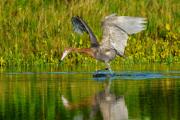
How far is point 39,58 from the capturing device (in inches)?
780

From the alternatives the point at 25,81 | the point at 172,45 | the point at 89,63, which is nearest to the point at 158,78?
the point at 25,81

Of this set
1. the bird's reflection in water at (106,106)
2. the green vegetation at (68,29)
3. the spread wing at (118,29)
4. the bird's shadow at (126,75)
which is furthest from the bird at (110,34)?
the bird's reflection in water at (106,106)

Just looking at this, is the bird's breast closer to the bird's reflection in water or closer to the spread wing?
the spread wing

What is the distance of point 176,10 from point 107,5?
1.88 metres

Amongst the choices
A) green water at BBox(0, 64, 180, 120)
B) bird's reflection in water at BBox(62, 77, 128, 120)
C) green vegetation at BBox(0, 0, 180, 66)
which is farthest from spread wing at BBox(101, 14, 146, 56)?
bird's reflection in water at BBox(62, 77, 128, 120)

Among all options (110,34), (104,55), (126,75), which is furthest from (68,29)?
(126,75)

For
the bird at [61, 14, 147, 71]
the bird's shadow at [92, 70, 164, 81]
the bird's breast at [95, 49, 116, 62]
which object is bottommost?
the bird's shadow at [92, 70, 164, 81]

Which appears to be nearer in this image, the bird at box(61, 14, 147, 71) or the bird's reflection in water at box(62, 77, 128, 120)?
the bird's reflection in water at box(62, 77, 128, 120)

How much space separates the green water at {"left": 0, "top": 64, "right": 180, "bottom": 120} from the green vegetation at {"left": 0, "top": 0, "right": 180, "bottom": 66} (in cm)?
215

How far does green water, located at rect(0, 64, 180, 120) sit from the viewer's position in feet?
34.1

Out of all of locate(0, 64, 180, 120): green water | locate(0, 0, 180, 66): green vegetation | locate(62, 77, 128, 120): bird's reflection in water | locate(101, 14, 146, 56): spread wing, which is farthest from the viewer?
locate(0, 0, 180, 66): green vegetation

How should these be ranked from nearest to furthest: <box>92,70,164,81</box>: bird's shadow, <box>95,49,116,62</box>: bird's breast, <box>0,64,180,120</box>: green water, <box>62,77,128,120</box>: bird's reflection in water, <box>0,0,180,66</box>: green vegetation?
1. <box>62,77,128,120</box>: bird's reflection in water
2. <box>0,64,180,120</box>: green water
3. <box>92,70,164,81</box>: bird's shadow
4. <box>95,49,116,62</box>: bird's breast
5. <box>0,0,180,66</box>: green vegetation

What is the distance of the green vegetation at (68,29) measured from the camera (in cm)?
1997

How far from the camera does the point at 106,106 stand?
1114 centimetres
